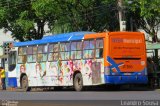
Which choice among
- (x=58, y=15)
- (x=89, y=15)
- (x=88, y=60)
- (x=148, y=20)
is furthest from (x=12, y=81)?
(x=148, y=20)

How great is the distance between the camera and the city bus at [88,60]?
77.6 ft

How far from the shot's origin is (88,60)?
24391 millimetres

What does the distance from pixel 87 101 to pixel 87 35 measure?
64.6 ft

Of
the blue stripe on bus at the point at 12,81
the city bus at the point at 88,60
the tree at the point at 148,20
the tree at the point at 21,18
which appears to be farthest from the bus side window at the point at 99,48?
the tree at the point at 21,18

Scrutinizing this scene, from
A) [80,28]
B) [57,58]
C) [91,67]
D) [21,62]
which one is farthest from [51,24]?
[91,67]

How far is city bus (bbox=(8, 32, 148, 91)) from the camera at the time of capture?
77.6 ft

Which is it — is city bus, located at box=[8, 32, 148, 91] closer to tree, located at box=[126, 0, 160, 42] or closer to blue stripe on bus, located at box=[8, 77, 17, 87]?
blue stripe on bus, located at box=[8, 77, 17, 87]

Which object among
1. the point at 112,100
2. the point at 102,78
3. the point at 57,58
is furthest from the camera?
the point at 57,58

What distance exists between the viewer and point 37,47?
28281 mm

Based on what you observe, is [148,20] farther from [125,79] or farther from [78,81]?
[125,79]

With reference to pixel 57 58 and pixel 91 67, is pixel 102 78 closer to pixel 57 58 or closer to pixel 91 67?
pixel 91 67

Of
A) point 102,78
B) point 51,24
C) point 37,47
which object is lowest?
point 102,78

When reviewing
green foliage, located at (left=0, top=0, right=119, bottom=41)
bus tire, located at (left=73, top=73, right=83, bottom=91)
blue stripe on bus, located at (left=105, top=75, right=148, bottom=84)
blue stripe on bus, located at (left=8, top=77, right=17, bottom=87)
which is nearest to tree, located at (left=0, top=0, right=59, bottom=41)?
green foliage, located at (left=0, top=0, right=119, bottom=41)

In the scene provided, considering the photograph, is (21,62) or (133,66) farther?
(21,62)
